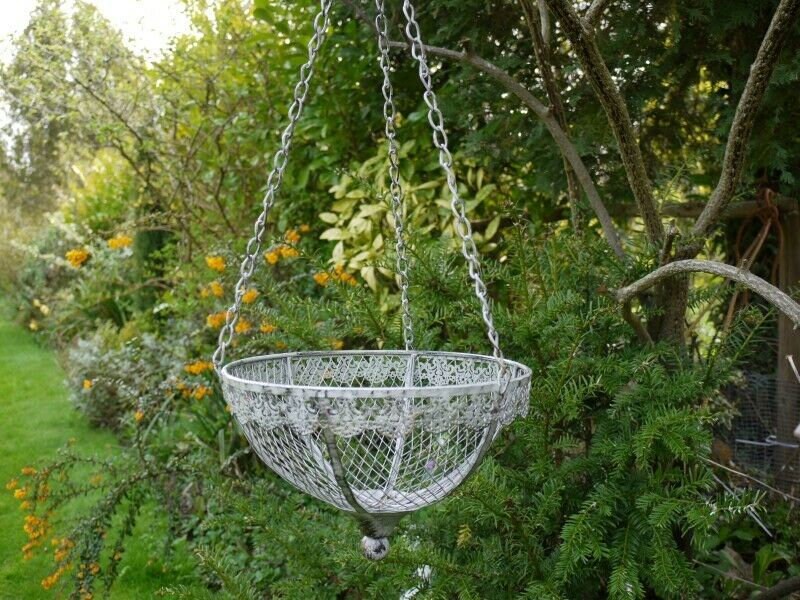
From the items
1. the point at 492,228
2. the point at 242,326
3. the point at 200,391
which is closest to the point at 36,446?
the point at 200,391

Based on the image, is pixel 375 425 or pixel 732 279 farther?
pixel 732 279

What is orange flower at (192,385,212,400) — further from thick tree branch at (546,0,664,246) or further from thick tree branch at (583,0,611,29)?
thick tree branch at (583,0,611,29)

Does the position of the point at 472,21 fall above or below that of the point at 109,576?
above

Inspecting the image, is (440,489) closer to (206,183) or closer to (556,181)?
(556,181)

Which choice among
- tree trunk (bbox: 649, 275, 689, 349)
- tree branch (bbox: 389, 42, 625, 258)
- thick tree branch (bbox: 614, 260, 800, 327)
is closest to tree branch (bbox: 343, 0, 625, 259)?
tree branch (bbox: 389, 42, 625, 258)

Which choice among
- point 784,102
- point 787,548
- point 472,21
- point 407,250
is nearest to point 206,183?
point 472,21

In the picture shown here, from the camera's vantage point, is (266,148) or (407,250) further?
(266,148)

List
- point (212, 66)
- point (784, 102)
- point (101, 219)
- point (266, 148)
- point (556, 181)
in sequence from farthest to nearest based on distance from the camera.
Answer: point (101, 219)
point (212, 66)
point (266, 148)
point (556, 181)
point (784, 102)

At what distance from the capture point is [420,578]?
1400 millimetres

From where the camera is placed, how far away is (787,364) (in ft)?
7.63

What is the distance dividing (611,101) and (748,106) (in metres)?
0.24

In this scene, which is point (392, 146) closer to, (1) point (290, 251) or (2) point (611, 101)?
(2) point (611, 101)

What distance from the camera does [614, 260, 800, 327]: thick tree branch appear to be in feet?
3.41

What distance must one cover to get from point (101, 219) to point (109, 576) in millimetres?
5043
